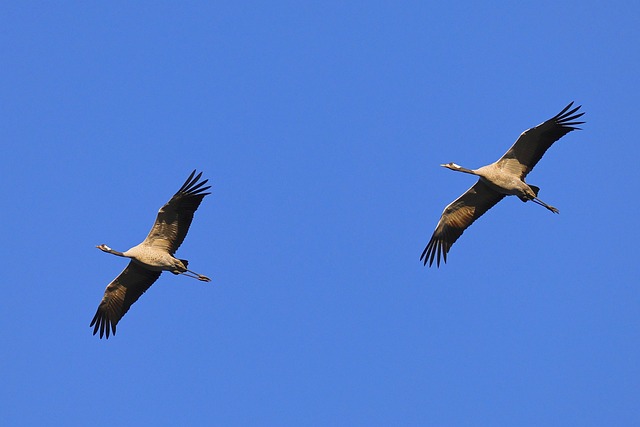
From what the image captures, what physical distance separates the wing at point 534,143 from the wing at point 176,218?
6.87m

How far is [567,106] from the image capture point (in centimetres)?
2389

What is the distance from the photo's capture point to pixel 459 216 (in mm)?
26109

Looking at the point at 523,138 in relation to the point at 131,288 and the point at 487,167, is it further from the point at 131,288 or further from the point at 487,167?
the point at 131,288

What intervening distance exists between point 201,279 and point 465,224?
645 centimetres

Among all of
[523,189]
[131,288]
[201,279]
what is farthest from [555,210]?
[131,288]

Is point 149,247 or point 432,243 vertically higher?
point 432,243

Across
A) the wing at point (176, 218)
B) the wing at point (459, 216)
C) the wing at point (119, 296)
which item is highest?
the wing at point (459, 216)

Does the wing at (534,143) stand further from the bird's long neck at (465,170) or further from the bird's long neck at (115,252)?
the bird's long neck at (115,252)

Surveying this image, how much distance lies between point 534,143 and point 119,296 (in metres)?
10.1

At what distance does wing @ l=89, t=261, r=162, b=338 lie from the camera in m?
25.0

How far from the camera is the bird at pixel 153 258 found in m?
23.7

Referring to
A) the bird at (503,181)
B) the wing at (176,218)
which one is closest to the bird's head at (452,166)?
the bird at (503,181)

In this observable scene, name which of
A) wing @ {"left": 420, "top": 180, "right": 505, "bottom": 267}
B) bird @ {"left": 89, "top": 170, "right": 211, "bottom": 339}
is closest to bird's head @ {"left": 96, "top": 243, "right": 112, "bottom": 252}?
bird @ {"left": 89, "top": 170, "right": 211, "bottom": 339}

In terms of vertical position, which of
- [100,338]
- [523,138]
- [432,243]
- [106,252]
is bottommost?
[100,338]
